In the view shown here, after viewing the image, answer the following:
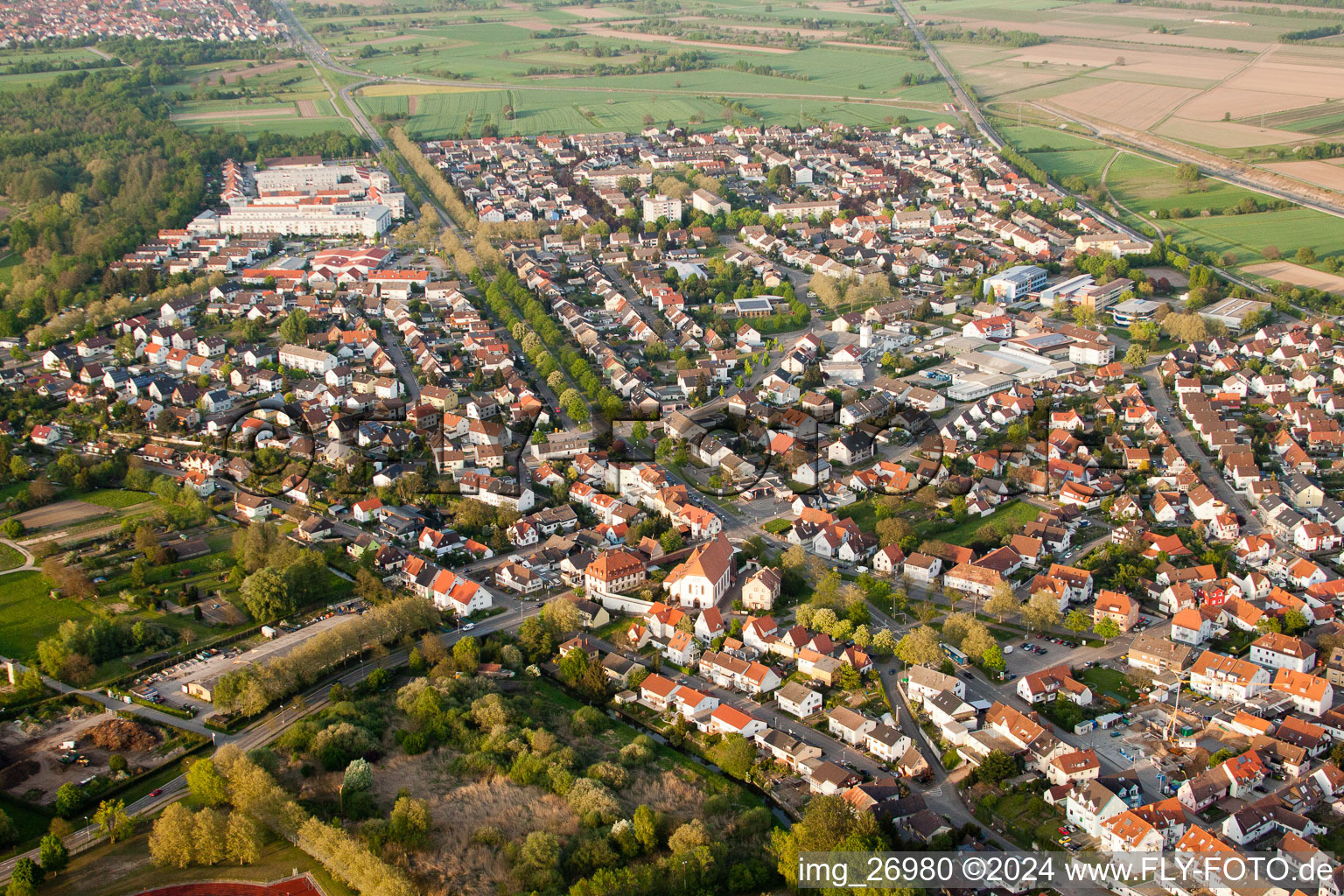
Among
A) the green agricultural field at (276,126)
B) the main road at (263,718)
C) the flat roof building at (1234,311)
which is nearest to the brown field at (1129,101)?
the flat roof building at (1234,311)

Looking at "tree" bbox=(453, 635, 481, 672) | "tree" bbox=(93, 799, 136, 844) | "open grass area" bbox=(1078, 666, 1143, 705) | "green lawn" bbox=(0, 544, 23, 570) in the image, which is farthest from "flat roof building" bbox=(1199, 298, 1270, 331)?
"green lawn" bbox=(0, 544, 23, 570)

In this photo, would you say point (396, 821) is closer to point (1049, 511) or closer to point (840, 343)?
point (1049, 511)

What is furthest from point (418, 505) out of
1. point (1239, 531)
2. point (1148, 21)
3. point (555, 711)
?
point (1148, 21)

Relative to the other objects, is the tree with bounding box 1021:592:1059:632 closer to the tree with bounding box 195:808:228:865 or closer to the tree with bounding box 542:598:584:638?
the tree with bounding box 542:598:584:638

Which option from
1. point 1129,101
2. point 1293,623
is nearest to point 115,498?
point 1293,623

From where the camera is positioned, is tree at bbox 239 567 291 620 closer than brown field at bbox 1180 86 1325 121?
Yes

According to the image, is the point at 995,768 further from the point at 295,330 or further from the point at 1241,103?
the point at 1241,103
